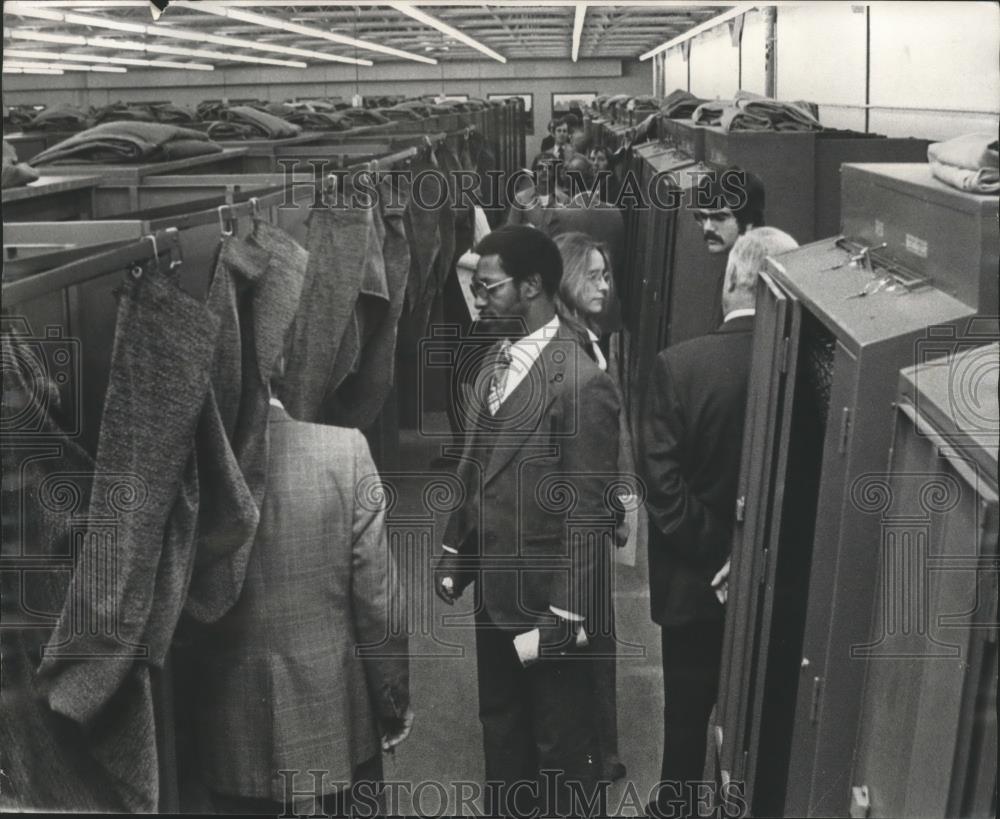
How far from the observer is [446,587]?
271cm

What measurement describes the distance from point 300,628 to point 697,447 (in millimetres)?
1029

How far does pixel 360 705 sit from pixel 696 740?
950 mm

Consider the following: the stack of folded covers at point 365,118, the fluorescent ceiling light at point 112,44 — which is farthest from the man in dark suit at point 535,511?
the stack of folded covers at point 365,118

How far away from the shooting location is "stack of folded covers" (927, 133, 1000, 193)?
160cm

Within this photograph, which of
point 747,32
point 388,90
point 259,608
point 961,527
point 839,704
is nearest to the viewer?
point 961,527

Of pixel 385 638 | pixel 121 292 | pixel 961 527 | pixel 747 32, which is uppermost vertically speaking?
pixel 747 32

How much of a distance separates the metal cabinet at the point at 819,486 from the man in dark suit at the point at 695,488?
12 centimetres

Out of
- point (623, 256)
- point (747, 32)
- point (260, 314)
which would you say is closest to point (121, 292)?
point (260, 314)

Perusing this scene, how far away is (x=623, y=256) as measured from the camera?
6352 mm

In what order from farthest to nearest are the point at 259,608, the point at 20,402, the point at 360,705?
1. the point at 360,705
2. the point at 259,608
3. the point at 20,402

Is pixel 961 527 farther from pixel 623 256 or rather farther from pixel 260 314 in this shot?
pixel 623 256

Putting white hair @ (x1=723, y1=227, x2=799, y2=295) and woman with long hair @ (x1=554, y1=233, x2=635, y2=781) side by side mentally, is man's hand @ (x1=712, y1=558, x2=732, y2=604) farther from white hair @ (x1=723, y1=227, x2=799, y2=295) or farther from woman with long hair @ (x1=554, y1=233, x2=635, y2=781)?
white hair @ (x1=723, y1=227, x2=799, y2=295)

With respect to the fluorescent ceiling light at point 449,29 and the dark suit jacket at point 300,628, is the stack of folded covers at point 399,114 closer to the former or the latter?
the fluorescent ceiling light at point 449,29

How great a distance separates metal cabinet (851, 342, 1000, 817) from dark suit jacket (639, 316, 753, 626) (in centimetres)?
106
